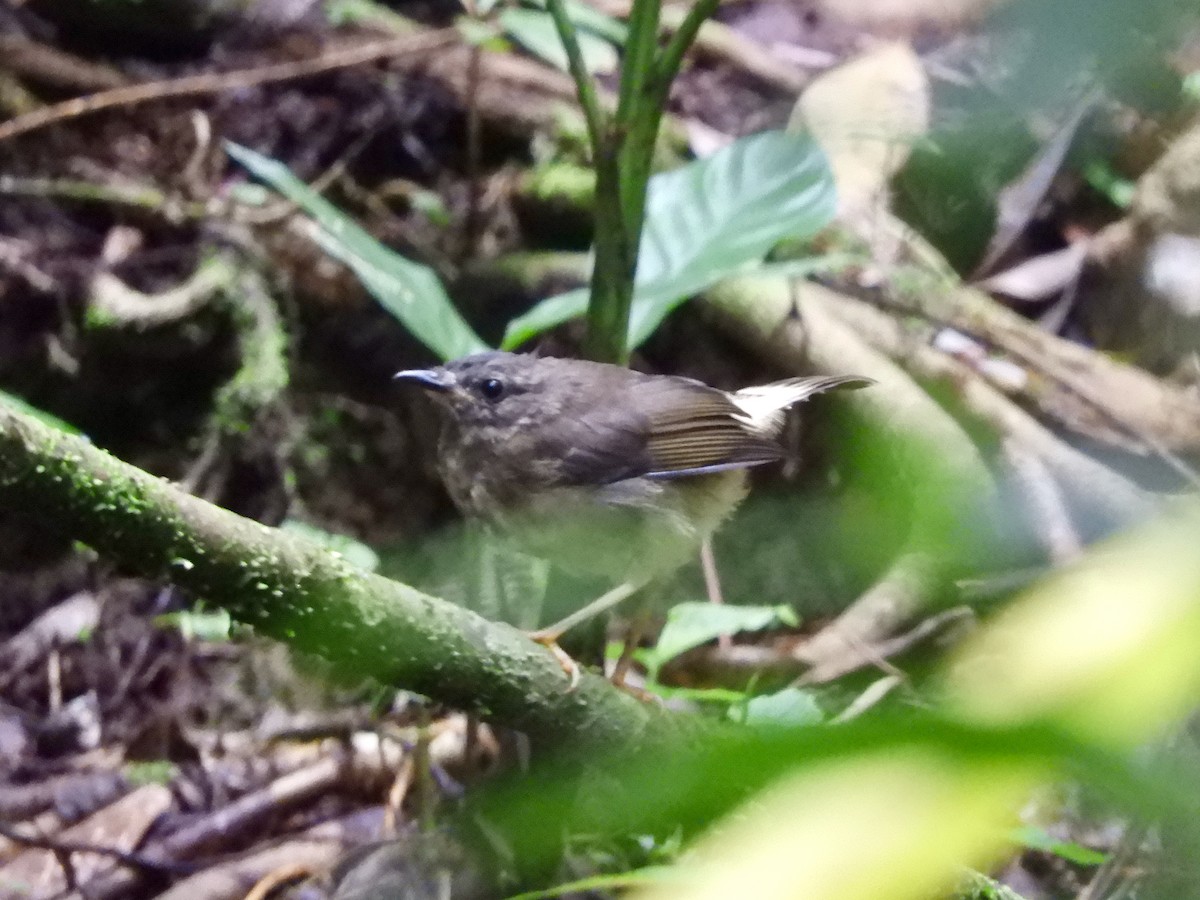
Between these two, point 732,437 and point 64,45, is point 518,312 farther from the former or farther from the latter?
point 64,45

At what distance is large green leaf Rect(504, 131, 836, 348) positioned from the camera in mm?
3229

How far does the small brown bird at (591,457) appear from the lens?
3016mm

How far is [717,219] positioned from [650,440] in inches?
27.2

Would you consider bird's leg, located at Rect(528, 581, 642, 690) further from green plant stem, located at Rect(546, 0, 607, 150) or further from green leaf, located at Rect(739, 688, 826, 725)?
green plant stem, located at Rect(546, 0, 607, 150)

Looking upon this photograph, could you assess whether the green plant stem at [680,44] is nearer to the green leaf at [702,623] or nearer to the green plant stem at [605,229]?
the green plant stem at [605,229]

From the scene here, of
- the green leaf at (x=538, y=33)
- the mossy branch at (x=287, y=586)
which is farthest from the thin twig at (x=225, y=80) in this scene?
the mossy branch at (x=287, y=586)

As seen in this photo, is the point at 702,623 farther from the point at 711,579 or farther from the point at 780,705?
the point at 711,579

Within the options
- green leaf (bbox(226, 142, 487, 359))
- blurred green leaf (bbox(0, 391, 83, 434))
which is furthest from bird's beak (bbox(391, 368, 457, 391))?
blurred green leaf (bbox(0, 391, 83, 434))

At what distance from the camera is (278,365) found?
4.19m

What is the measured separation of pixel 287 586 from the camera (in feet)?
5.20

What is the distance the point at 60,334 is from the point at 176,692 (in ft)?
4.30

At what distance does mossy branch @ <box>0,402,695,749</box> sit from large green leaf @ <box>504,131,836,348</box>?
1413 mm

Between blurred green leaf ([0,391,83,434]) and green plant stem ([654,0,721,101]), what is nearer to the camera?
blurred green leaf ([0,391,83,434])

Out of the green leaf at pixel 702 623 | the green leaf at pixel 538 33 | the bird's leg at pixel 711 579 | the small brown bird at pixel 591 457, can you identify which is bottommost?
the bird's leg at pixel 711 579
